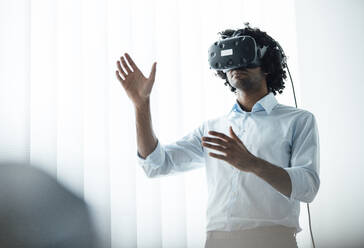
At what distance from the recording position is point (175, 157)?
1.26 m

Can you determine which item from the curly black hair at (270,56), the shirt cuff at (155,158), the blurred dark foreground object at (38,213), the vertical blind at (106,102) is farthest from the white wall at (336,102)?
the blurred dark foreground object at (38,213)

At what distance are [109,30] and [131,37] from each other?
9 cm

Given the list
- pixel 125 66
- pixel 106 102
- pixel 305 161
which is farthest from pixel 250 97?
pixel 106 102

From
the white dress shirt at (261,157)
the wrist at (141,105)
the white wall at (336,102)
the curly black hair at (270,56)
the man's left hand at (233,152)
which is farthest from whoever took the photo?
the white wall at (336,102)

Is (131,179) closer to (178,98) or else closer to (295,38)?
(178,98)

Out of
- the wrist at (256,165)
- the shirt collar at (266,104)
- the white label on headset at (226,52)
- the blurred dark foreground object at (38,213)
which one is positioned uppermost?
the white label on headset at (226,52)

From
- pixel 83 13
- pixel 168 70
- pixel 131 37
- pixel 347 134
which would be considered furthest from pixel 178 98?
pixel 347 134

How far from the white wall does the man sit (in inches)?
18.2

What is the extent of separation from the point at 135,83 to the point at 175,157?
0.27 m

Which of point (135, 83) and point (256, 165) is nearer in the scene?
point (256, 165)

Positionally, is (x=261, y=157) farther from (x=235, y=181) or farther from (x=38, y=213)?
(x=38, y=213)

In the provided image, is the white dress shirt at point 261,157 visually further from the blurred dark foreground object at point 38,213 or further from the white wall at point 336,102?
the white wall at point 336,102

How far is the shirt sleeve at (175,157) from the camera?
1201mm

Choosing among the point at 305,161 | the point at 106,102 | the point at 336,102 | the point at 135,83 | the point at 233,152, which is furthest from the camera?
the point at 336,102
